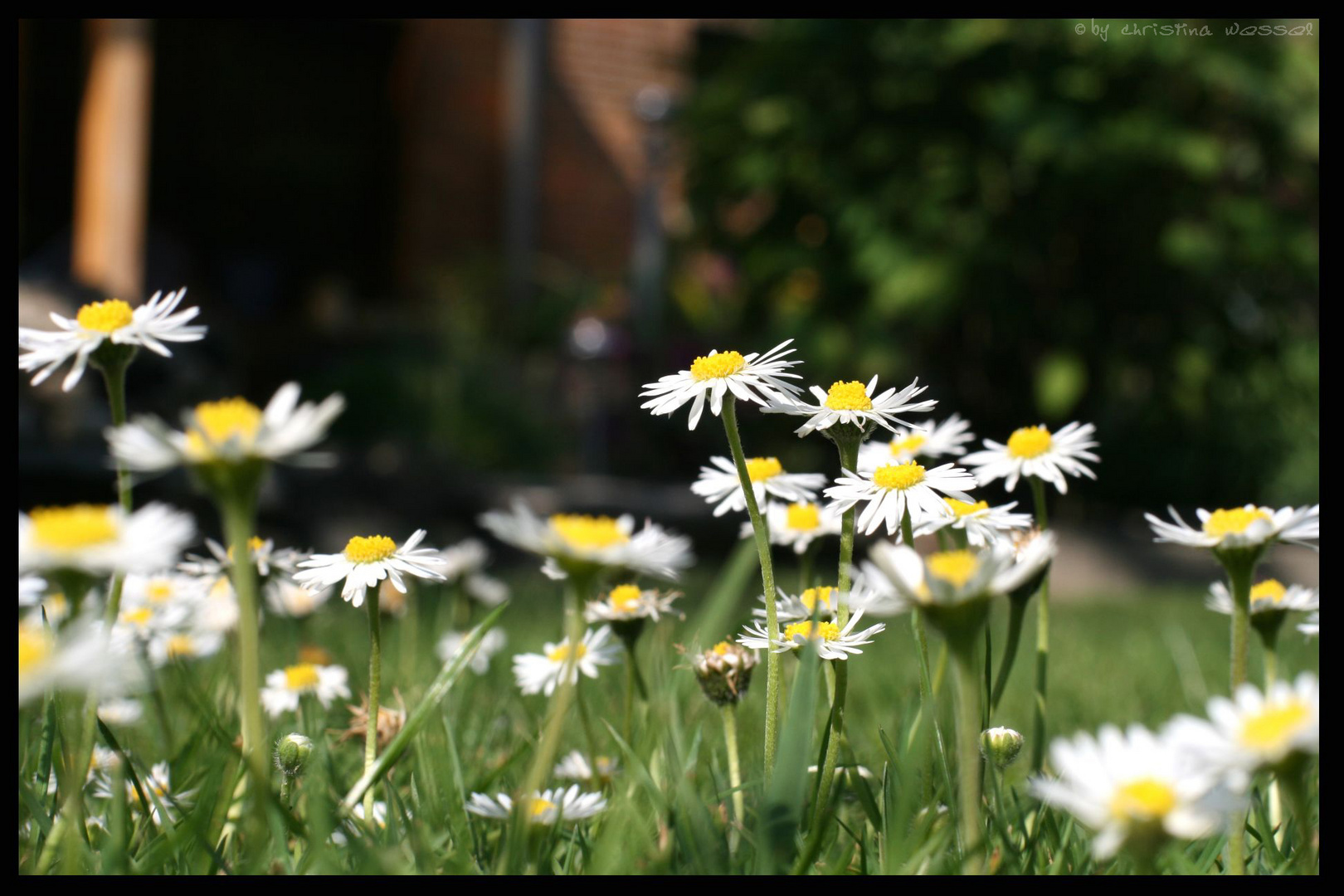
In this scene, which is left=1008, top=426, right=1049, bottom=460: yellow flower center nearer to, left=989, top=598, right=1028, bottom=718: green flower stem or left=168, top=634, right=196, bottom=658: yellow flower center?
left=989, top=598, right=1028, bottom=718: green flower stem

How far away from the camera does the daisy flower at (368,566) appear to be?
35.4 inches

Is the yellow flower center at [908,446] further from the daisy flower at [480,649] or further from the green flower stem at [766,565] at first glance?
the daisy flower at [480,649]

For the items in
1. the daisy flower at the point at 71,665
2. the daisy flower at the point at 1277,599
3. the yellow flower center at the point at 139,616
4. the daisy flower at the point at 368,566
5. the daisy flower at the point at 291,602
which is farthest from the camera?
the daisy flower at the point at 291,602

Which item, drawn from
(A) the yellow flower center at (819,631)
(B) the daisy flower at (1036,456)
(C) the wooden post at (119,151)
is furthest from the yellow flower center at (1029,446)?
(C) the wooden post at (119,151)

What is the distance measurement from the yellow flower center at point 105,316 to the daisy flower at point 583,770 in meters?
0.55

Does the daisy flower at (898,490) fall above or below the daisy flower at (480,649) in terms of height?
above

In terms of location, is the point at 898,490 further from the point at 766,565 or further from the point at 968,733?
the point at 968,733

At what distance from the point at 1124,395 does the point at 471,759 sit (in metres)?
4.39

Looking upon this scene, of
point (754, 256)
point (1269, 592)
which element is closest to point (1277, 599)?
point (1269, 592)

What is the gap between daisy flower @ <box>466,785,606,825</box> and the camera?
0.87 m

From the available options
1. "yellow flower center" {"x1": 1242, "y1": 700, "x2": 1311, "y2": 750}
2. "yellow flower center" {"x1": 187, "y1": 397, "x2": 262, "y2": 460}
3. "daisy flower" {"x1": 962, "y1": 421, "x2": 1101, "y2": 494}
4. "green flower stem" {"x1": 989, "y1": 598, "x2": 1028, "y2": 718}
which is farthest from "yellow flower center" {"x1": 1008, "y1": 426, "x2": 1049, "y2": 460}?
"yellow flower center" {"x1": 187, "y1": 397, "x2": 262, "y2": 460}

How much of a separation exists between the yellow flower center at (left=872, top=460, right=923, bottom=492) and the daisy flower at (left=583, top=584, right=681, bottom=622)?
24 centimetres

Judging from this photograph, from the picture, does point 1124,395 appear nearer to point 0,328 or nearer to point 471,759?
point 471,759

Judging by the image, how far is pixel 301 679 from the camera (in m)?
1.28
